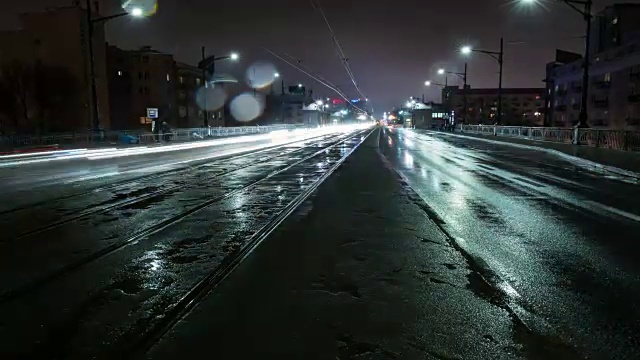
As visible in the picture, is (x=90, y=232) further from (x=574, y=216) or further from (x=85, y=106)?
(x=85, y=106)

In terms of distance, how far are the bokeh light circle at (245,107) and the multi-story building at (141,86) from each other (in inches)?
1267

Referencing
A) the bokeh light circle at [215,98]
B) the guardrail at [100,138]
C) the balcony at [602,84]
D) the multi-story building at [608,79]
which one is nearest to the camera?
the guardrail at [100,138]

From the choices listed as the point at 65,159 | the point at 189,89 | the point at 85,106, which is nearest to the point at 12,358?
the point at 65,159

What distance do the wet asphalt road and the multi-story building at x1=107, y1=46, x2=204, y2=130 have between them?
73350 mm

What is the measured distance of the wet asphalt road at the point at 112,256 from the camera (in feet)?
14.3

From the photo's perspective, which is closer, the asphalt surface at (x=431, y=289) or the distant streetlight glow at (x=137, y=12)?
the asphalt surface at (x=431, y=289)

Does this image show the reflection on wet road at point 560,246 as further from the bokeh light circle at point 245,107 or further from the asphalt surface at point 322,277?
the bokeh light circle at point 245,107

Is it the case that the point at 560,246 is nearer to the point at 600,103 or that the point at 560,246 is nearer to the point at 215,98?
the point at 600,103

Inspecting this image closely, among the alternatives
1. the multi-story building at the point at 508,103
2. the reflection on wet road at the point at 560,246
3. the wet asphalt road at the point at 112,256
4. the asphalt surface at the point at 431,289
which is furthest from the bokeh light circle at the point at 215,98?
the asphalt surface at the point at 431,289

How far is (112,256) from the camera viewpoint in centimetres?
688

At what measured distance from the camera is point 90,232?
8.48 meters

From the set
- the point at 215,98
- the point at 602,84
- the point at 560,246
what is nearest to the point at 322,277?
the point at 560,246

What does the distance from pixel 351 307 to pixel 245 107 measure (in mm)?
127142

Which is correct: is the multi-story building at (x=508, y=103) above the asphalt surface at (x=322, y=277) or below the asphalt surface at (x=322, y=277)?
above
